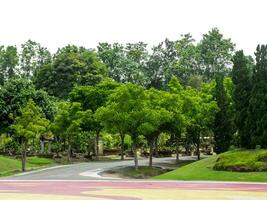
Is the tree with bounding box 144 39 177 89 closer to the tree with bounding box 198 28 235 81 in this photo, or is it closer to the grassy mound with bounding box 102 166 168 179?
the tree with bounding box 198 28 235 81

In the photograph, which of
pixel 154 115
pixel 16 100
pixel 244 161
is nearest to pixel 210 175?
pixel 244 161

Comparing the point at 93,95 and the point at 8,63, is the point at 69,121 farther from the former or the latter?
the point at 8,63

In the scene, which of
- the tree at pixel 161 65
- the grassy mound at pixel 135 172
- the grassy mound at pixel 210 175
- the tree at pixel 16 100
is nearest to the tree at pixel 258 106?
the grassy mound at pixel 210 175

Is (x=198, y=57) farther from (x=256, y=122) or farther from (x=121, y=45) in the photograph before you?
(x=256, y=122)

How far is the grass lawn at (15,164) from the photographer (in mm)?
42344

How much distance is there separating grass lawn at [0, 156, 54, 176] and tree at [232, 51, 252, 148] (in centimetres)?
1883

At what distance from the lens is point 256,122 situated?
3706 cm

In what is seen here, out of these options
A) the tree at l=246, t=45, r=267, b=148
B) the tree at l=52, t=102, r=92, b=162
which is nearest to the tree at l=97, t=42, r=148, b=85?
the tree at l=52, t=102, r=92, b=162

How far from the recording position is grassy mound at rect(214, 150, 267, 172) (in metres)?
32.9

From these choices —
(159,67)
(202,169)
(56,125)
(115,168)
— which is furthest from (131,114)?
(159,67)

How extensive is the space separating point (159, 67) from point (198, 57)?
871cm

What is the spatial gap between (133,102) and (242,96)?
9.41 meters

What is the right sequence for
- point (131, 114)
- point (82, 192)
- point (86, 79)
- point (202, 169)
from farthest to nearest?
point (86, 79) < point (131, 114) < point (202, 169) < point (82, 192)

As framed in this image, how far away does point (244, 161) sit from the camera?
1336 inches
